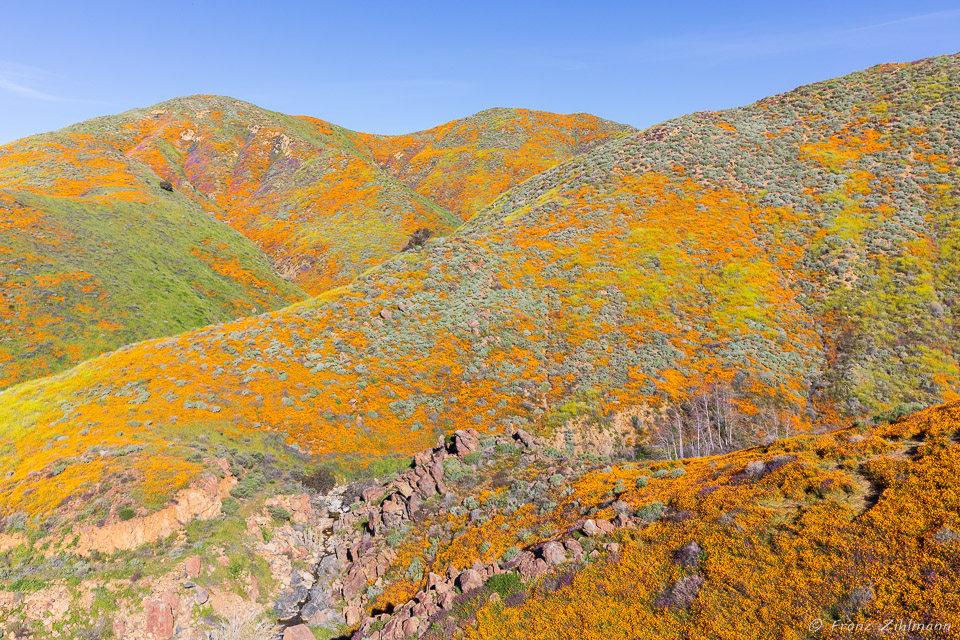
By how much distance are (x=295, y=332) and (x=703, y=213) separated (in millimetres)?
40190

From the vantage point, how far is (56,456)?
20547 millimetres

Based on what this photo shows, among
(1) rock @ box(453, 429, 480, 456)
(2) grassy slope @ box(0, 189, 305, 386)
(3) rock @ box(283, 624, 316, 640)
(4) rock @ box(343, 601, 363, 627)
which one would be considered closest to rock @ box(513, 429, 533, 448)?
(1) rock @ box(453, 429, 480, 456)

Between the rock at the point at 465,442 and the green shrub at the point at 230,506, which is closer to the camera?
the green shrub at the point at 230,506

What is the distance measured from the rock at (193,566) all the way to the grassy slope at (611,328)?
4.18 meters

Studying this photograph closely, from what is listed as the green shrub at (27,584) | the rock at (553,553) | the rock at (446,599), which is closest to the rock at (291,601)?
the rock at (446,599)

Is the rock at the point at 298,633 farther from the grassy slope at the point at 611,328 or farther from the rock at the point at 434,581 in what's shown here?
the grassy slope at the point at 611,328

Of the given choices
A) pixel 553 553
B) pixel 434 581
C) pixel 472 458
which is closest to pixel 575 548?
pixel 553 553

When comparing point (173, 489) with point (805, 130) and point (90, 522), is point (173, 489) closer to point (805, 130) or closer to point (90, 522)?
point (90, 522)

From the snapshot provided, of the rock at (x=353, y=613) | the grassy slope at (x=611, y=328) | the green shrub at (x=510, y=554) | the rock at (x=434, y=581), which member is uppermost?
the grassy slope at (x=611, y=328)

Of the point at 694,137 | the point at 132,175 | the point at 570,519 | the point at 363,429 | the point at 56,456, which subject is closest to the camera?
the point at 570,519

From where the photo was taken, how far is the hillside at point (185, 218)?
44844 mm

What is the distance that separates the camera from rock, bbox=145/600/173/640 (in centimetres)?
1438

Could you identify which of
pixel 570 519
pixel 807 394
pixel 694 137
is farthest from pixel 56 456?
pixel 694 137

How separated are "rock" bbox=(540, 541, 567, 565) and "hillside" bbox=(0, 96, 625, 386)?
45.2m
